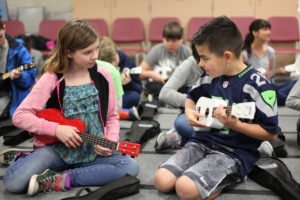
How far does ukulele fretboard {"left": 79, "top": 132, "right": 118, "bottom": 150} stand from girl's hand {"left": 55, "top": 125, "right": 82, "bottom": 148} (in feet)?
0.09

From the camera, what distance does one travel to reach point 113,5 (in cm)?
558

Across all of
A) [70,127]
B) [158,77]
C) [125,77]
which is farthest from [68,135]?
[158,77]

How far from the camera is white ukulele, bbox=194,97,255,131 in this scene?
1.33 m

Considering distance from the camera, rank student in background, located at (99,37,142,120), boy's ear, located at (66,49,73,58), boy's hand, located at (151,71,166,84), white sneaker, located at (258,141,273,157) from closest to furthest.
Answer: boy's ear, located at (66,49,73,58)
white sneaker, located at (258,141,273,157)
student in background, located at (99,37,142,120)
boy's hand, located at (151,71,166,84)

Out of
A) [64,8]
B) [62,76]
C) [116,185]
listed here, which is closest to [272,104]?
[116,185]

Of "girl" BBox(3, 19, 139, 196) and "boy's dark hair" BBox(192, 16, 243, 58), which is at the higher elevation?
"boy's dark hair" BBox(192, 16, 243, 58)

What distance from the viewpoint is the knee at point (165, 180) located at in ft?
5.18

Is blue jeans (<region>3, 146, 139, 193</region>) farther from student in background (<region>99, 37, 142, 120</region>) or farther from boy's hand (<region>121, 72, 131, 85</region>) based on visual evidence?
boy's hand (<region>121, 72, 131, 85</region>)

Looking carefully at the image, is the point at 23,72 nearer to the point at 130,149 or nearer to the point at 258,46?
the point at 130,149

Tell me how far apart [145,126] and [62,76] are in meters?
0.96

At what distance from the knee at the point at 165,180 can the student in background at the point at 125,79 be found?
4.46ft

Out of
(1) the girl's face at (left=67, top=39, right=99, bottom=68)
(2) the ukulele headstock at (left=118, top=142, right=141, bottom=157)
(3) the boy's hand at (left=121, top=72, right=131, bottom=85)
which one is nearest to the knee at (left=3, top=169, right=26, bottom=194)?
(2) the ukulele headstock at (left=118, top=142, right=141, bottom=157)

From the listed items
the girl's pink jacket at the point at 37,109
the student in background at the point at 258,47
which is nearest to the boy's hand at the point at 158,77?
the student in background at the point at 258,47

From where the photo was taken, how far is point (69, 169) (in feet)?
5.70
